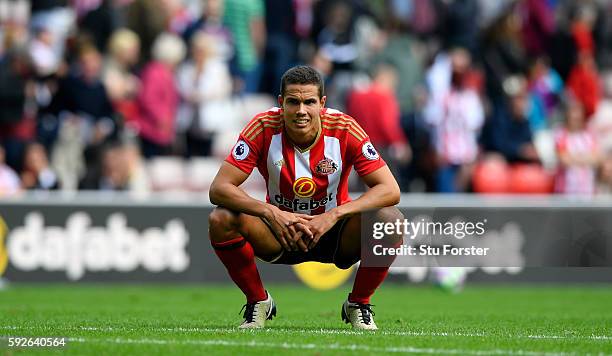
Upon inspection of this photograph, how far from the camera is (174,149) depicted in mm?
18875

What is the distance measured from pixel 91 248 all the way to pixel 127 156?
5.93ft

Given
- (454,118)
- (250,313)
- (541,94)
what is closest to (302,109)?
(250,313)

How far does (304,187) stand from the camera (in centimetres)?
920

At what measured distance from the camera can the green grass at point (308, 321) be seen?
306 inches

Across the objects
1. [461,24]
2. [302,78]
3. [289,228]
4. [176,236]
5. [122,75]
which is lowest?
[176,236]

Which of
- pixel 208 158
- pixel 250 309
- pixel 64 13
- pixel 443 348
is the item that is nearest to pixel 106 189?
pixel 208 158

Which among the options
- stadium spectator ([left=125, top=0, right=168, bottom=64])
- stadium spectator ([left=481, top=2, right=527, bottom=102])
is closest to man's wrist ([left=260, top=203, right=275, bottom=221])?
stadium spectator ([left=125, top=0, right=168, bottom=64])

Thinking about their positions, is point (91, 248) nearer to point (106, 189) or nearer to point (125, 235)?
point (125, 235)

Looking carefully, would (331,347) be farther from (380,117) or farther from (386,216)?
(380,117)

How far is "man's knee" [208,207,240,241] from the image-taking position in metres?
8.86

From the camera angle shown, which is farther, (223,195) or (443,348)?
(223,195)

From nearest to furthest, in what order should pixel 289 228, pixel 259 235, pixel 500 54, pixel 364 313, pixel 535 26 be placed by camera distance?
pixel 289 228 < pixel 259 235 < pixel 364 313 < pixel 500 54 < pixel 535 26

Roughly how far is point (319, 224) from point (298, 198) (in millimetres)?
595

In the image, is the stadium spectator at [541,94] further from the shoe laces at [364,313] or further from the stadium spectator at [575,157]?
the shoe laces at [364,313]
